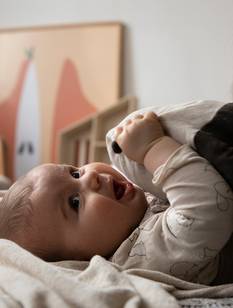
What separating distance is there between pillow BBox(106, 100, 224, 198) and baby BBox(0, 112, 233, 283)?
0.04ft

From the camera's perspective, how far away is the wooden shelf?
2.38 meters

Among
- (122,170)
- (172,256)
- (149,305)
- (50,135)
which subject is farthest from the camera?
(50,135)

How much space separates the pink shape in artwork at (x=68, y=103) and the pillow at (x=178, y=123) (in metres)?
1.74

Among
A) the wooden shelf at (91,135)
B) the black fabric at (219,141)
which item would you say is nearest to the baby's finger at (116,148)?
the black fabric at (219,141)

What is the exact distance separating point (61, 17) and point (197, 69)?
841 millimetres

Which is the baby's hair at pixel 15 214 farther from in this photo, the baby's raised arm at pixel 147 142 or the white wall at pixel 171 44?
the white wall at pixel 171 44

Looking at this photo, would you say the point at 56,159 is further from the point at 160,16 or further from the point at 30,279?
the point at 30,279

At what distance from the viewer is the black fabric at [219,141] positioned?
0.69 meters

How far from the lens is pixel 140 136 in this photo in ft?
2.53

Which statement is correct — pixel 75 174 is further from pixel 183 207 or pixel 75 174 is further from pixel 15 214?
pixel 183 207

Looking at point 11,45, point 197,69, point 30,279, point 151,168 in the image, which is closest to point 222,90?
A: point 197,69

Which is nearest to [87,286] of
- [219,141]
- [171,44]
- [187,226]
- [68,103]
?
[187,226]

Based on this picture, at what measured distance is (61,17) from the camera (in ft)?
8.59

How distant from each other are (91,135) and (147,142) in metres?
1.67
